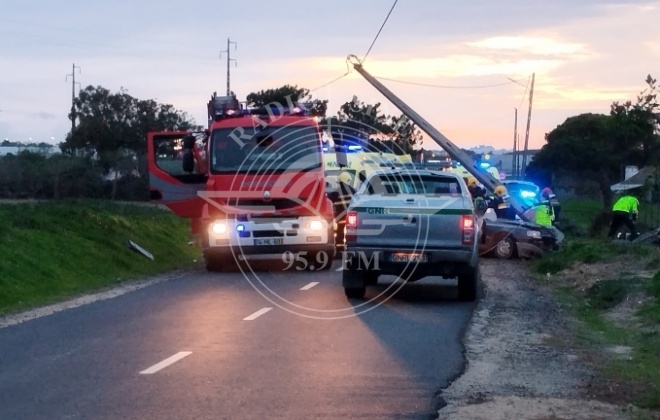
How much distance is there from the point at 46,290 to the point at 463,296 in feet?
25.6

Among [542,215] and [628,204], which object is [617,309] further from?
[628,204]

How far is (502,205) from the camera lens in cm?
3050

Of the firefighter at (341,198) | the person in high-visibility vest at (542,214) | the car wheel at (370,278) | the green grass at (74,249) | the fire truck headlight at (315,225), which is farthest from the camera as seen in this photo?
the person in high-visibility vest at (542,214)

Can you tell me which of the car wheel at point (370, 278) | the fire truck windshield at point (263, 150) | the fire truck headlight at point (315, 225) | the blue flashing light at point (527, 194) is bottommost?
the car wheel at point (370, 278)

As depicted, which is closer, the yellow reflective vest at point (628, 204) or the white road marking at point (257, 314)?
the white road marking at point (257, 314)

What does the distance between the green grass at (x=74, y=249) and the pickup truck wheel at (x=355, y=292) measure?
525cm

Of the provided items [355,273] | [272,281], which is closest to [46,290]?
[272,281]

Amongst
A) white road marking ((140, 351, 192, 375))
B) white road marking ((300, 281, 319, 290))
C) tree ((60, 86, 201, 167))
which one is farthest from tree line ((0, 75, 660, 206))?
white road marking ((140, 351, 192, 375))

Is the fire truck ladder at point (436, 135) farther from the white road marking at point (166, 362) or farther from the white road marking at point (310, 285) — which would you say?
the white road marking at point (166, 362)

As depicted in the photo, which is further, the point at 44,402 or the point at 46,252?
the point at 46,252

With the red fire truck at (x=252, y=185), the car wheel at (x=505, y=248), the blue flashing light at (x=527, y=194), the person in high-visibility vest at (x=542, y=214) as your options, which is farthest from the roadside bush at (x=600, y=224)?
the red fire truck at (x=252, y=185)

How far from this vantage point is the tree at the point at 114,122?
2003 inches

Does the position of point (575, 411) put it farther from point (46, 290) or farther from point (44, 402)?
point (46, 290)

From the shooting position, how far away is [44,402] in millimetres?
9570
